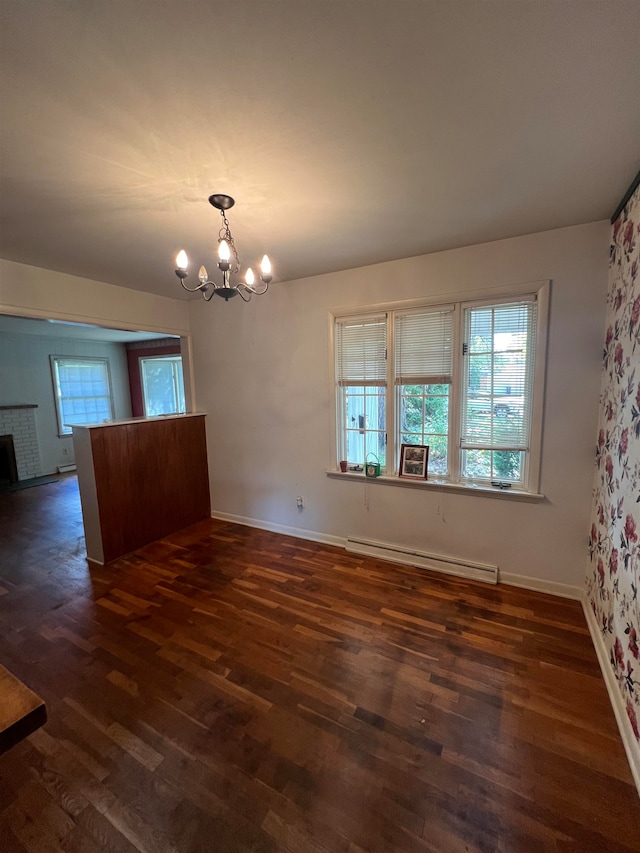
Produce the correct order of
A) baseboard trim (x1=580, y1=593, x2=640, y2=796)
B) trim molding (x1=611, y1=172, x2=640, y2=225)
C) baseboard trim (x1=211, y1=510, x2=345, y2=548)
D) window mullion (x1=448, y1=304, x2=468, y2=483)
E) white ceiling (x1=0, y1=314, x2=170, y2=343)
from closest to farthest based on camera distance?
baseboard trim (x1=580, y1=593, x2=640, y2=796) → trim molding (x1=611, y1=172, x2=640, y2=225) → window mullion (x1=448, y1=304, x2=468, y2=483) → baseboard trim (x1=211, y1=510, x2=345, y2=548) → white ceiling (x1=0, y1=314, x2=170, y2=343)

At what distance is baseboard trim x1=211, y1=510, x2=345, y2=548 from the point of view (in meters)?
3.30

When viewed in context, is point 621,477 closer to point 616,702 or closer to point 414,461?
point 616,702

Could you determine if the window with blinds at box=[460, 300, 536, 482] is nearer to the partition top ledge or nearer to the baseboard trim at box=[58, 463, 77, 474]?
the partition top ledge

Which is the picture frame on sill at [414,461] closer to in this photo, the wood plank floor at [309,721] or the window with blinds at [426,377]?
the window with blinds at [426,377]

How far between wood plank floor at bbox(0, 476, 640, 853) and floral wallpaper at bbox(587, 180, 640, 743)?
242 millimetres

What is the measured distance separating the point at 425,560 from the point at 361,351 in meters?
1.86

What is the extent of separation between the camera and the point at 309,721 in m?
1.57

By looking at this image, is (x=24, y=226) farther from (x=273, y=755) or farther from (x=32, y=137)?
(x=273, y=755)


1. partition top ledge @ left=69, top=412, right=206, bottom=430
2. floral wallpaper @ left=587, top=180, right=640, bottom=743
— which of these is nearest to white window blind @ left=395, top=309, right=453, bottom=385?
floral wallpaper @ left=587, top=180, right=640, bottom=743

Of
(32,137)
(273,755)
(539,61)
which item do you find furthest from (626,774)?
(32,137)

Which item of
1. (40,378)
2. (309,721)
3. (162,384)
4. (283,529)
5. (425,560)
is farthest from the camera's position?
(162,384)

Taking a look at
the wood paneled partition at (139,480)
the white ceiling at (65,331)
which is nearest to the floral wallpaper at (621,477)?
the wood paneled partition at (139,480)

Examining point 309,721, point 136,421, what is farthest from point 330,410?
point 309,721

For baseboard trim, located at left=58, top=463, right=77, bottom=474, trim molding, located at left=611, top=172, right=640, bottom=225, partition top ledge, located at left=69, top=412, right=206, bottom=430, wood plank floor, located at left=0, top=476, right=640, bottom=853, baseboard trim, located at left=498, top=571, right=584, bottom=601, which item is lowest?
wood plank floor, located at left=0, top=476, right=640, bottom=853
